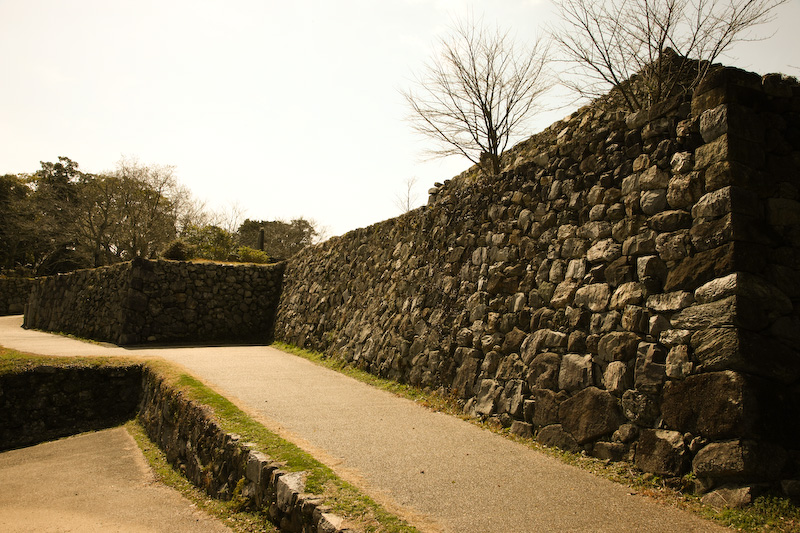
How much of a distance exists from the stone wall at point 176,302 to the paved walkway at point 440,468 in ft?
26.2

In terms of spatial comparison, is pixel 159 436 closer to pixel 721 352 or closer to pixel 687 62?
pixel 721 352

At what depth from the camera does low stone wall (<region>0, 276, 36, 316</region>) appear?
27.6 m

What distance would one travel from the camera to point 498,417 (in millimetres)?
6184

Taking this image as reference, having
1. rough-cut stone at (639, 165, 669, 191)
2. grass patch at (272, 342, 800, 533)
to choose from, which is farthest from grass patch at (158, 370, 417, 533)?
rough-cut stone at (639, 165, 669, 191)

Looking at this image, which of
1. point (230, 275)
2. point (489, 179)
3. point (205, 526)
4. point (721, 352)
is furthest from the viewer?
point (230, 275)

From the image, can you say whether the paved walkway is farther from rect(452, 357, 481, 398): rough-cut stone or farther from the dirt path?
the dirt path

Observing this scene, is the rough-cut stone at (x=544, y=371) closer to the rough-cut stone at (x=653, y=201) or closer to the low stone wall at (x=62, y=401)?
the rough-cut stone at (x=653, y=201)

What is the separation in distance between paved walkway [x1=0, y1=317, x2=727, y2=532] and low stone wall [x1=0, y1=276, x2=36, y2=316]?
25.4 meters

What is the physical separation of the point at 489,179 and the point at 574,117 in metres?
4.52

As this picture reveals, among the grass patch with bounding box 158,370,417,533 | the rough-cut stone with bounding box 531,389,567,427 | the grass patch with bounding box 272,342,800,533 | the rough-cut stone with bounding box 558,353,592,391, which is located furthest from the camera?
the rough-cut stone with bounding box 531,389,567,427

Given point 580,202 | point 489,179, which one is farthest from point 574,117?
A: point 580,202

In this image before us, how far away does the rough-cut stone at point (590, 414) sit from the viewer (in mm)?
4750

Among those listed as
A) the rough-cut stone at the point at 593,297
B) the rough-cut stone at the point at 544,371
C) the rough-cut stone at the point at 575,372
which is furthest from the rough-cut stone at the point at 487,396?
the rough-cut stone at the point at 593,297

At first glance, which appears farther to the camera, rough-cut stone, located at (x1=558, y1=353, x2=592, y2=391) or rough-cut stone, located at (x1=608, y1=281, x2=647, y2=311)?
rough-cut stone, located at (x1=558, y1=353, x2=592, y2=391)
